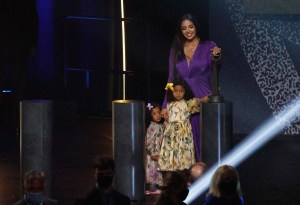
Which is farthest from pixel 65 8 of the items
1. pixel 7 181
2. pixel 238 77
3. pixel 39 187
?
pixel 39 187

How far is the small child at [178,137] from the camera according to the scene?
34.7ft

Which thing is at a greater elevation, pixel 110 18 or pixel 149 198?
pixel 110 18

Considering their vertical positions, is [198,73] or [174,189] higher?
[198,73]

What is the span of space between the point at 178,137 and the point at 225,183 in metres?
3.29

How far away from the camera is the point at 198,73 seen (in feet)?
35.7

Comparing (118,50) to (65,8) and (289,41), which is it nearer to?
(65,8)

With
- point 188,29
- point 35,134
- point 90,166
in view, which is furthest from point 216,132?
point 90,166

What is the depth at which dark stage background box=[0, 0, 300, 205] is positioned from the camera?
1362 cm

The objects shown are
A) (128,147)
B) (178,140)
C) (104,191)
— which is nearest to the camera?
(104,191)

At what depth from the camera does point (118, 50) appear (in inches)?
712

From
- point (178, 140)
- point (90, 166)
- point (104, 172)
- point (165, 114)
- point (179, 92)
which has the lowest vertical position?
point (90, 166)

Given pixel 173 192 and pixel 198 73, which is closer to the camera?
pixel 173 192

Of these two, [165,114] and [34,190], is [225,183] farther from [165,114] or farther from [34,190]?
[165,114]

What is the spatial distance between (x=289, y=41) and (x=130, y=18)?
139 inches
